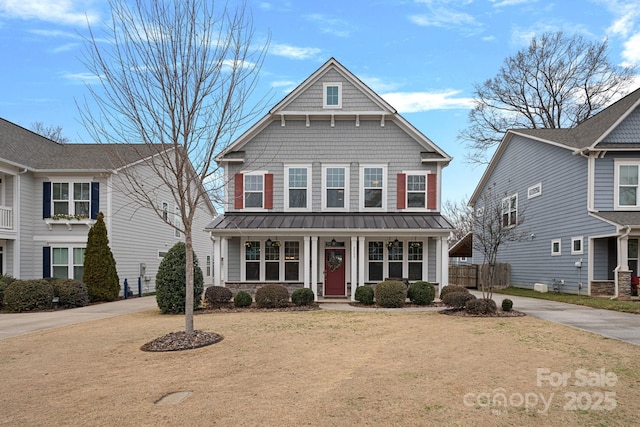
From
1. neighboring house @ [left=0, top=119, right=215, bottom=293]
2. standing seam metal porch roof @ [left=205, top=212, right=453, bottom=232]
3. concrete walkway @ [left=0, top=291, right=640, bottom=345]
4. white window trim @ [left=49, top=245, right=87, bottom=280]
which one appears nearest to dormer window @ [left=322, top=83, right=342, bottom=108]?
standing seam metal porch roof @ [left=205, top=212, right=453, bottom=232]

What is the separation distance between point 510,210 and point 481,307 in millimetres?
13803

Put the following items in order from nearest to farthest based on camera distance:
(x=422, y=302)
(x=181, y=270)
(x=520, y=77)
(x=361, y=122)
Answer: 1. (x=181, y=270)
2. (x=422, y=302)
3. (x=361, y=122)
4. (x=520, y=77)

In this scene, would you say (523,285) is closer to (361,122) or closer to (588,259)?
(588,259)

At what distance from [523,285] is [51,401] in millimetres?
22052

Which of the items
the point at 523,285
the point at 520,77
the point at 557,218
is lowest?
the point at 523,285

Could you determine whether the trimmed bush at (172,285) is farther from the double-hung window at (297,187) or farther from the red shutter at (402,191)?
the red shutter at (402,191)

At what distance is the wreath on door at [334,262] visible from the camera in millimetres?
18016

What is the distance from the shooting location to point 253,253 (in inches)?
713

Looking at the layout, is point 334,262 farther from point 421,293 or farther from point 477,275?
point 477,275

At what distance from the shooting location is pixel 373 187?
18078mm

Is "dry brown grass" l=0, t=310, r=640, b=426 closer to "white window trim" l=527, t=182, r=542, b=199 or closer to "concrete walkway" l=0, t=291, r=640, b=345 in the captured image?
"concrete walkway" l=0, t=291, r=640, b=345

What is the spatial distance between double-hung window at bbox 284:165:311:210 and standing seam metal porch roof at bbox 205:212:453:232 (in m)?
0.51

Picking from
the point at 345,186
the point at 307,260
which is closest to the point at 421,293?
the point at 307,260

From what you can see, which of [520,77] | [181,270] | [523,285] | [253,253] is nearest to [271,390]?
[181,270]
